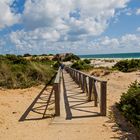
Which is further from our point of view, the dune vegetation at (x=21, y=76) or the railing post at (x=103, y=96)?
the dune vegetation at (x=21, y=76)

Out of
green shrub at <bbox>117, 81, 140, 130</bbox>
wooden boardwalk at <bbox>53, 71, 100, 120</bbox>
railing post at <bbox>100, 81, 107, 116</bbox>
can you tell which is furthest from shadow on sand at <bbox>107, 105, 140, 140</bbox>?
wooden boardwalk at <bbox>53, 71, 100, 120</bbox>

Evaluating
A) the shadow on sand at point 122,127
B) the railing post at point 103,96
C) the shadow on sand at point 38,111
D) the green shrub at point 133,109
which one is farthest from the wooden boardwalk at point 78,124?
the green shrub at point 133,109

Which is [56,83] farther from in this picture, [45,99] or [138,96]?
[45,99]

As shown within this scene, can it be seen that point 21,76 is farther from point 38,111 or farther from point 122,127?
point 122,127

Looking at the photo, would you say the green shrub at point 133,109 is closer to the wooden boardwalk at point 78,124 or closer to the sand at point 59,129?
the sand at point 59,129

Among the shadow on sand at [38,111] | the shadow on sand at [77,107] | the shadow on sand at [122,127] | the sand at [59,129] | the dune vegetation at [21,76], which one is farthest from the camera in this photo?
the dune vegetation at [21,76]

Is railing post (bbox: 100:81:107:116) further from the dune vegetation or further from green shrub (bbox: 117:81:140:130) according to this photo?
the dune vegetation

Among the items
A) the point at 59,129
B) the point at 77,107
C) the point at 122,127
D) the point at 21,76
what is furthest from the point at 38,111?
the point at 21,76

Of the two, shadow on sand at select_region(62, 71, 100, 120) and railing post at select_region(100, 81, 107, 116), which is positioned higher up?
railing post at select_region(100, 81, 107, 116)

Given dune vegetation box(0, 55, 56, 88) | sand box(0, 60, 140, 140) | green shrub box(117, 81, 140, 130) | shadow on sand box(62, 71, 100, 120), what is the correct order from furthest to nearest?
A: dune vegetation box(0, 55, 56, 88)
shadow on sand box(62, 71, 100, 120)
green shrub box(117, 81, 140, 130)
sand box(0, 60, 140, 140)

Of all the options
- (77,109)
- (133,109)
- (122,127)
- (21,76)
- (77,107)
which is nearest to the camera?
Answer: (122,127)

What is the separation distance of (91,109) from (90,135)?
2.65 metres

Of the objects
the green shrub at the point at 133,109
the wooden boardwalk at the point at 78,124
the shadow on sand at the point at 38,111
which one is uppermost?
the green shrub at the point at 133,109

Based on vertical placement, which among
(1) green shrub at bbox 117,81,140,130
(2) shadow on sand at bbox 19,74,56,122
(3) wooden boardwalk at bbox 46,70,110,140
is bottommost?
(2) shadow on sand at bbox 19,74,56,122
